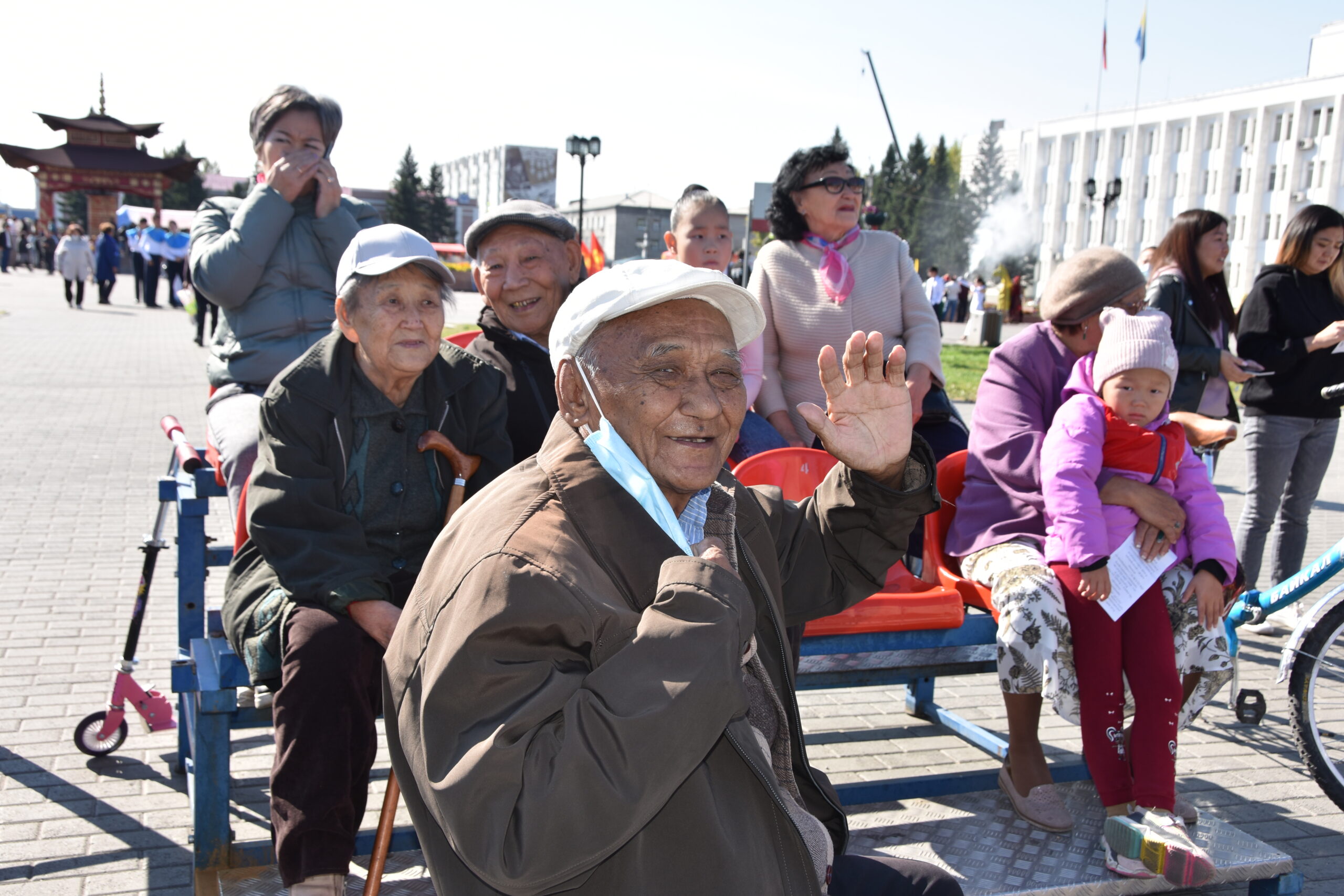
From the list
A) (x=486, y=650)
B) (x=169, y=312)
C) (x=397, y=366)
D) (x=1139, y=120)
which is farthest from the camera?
(x=1139, y=120)

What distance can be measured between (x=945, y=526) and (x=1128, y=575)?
758 mm

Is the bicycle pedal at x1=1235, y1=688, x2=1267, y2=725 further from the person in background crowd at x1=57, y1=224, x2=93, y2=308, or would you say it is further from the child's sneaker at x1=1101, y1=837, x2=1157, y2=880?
the person in background crowd at x1=57, y1=224, x2=93, y2=308

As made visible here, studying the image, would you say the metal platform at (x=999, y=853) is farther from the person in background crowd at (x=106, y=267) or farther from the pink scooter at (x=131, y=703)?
the person in background crowd at (x=106, y=267)

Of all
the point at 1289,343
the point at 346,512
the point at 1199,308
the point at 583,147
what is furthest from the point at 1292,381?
the point at 583,147

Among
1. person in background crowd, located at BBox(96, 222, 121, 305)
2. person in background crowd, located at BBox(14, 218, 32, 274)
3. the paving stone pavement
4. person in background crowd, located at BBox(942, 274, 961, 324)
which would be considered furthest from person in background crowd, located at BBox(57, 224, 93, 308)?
person in background crowd, located at BBox(942, 274, 961, 324)

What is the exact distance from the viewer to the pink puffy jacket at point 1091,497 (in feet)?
10.4

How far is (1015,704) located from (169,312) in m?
27.4

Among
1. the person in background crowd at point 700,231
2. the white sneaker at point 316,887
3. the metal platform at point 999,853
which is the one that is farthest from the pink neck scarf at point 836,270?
the white sneaker at point 316,887

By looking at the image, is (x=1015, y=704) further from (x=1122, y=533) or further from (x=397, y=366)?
(x=397, y=366)

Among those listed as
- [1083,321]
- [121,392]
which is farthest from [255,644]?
[121,392]

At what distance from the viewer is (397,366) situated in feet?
9.73

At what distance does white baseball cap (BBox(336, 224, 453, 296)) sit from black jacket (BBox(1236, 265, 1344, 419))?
4.34m

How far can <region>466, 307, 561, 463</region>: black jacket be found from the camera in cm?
360

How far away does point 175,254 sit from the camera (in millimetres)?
23594
